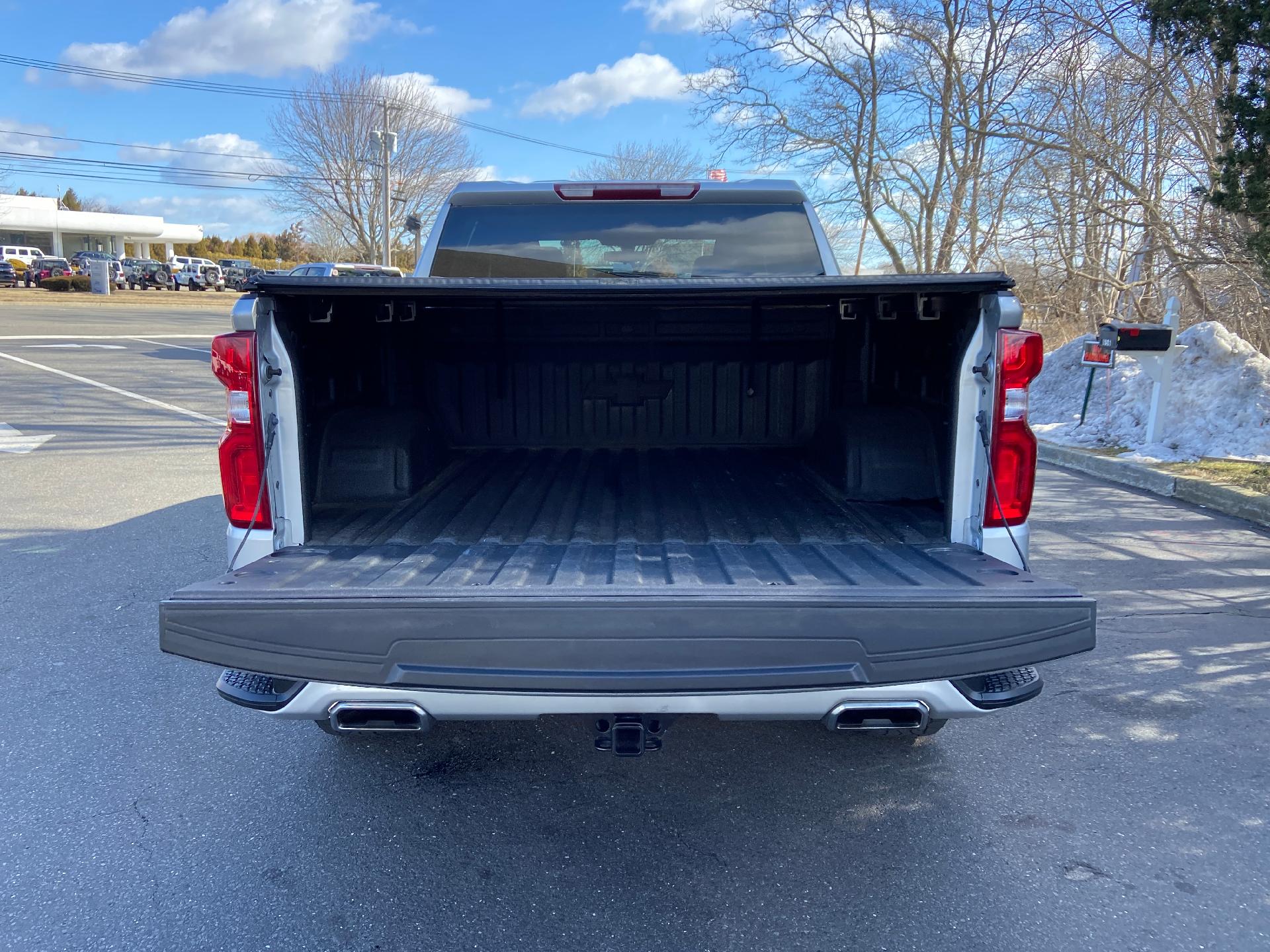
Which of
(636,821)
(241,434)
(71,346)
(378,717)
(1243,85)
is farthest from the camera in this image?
(71,346)

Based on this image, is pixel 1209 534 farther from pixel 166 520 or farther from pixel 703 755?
pixel 166 520

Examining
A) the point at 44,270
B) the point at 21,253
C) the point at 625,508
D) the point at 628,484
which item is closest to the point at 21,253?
the point at 21,253

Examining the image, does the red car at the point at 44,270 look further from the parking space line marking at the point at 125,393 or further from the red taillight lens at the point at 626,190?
the red taillight lens at the point at 626,190

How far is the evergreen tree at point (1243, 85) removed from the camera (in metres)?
6.05

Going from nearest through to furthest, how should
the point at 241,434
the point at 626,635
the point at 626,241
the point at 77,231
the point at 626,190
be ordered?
the point at 626,635
the point at 241,434
the point at 626,190
the point at 626,241
the point at 77,231

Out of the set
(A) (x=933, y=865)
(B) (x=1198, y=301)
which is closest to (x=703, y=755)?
(A) (x=933, y=865)

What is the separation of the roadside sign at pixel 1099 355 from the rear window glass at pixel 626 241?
596 cm

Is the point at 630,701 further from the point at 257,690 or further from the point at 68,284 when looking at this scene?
the point at 68,284

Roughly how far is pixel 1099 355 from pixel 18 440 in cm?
1140

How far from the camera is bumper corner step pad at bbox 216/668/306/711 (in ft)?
8.48

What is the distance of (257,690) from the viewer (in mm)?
2680

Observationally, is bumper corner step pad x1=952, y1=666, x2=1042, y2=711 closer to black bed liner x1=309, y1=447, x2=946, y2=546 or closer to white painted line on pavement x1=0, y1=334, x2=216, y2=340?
black bed liner x1=309, y1=447, x2=946, y2=546

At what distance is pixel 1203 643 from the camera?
4.61 meters

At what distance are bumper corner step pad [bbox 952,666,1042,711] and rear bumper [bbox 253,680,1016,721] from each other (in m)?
0.08
